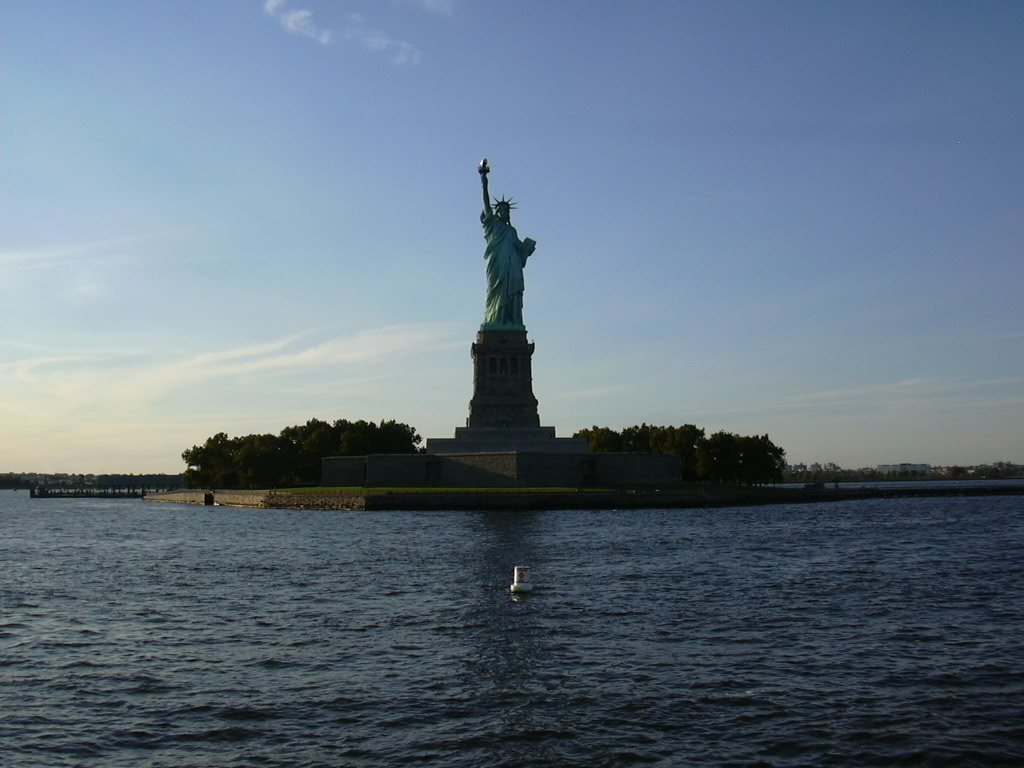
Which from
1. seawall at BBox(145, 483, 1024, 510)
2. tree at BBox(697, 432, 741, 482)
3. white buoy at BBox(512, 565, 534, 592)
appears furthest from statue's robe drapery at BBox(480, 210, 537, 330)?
white buoy at BBox(512, 565, 534, 592)

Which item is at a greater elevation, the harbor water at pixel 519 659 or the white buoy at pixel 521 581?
the white buoy at pixel 521 581

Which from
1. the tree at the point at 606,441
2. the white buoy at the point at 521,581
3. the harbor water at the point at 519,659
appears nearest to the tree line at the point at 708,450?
the tree at the point at 606,441

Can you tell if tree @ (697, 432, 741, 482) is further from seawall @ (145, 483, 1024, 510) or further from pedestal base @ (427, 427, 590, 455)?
pedestal base @ (427, 427, 590, 455)

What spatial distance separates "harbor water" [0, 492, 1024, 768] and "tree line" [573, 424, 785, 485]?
7028cm

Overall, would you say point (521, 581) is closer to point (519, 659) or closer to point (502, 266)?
point (519, 659)

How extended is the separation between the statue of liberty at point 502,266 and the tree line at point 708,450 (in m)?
27.3

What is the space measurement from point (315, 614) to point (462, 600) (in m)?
4.38

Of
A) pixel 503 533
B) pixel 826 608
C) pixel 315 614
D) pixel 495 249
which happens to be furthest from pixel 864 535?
pixel 495 249

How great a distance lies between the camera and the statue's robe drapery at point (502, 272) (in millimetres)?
95312

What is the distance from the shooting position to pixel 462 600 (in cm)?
2986

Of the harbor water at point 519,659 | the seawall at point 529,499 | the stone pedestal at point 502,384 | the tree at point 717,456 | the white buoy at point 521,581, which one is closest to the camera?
the harbor water at point 519,659

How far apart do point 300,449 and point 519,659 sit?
104 meters

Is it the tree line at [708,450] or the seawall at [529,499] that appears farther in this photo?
the tree line at [708,450]

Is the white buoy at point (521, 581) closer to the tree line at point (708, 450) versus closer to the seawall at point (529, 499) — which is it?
the seawall at point (529, 499)
